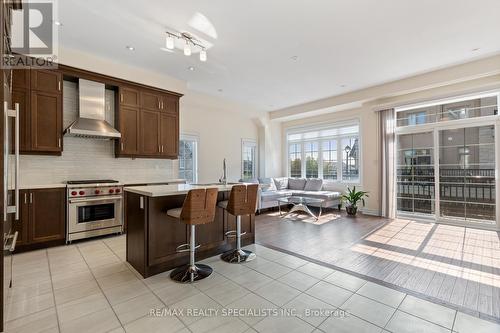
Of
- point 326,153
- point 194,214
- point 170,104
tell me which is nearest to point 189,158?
point 170,104

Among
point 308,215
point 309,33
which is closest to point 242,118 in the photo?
point 308,215

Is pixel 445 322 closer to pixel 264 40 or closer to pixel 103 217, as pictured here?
pixel 264 40

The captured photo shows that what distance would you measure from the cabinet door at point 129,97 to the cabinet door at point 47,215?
1842 millimetres

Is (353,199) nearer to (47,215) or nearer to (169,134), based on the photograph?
(169,134)

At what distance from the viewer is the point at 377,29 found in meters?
3.34

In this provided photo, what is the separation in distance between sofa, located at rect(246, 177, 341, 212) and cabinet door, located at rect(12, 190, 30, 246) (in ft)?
14.3

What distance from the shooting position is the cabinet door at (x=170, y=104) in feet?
16.4

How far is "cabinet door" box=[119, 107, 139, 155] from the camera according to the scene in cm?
438

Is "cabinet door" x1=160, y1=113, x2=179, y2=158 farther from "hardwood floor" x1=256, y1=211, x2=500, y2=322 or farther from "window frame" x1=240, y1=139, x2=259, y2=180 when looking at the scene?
"window frame" x1=240, y1=139, x2=259, y2=180

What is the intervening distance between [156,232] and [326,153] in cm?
623

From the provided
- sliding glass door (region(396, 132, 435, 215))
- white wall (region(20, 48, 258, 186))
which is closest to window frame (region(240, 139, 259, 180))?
white wall (region(20, 48, 258, 186))

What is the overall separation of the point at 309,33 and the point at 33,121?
4.30 m

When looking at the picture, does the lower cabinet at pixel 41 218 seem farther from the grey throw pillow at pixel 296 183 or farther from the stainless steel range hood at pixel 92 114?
the grey throw pillow at pixel 296 183

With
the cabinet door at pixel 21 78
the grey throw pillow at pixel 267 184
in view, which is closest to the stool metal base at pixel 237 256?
the cabinet door at pixel 21 78
